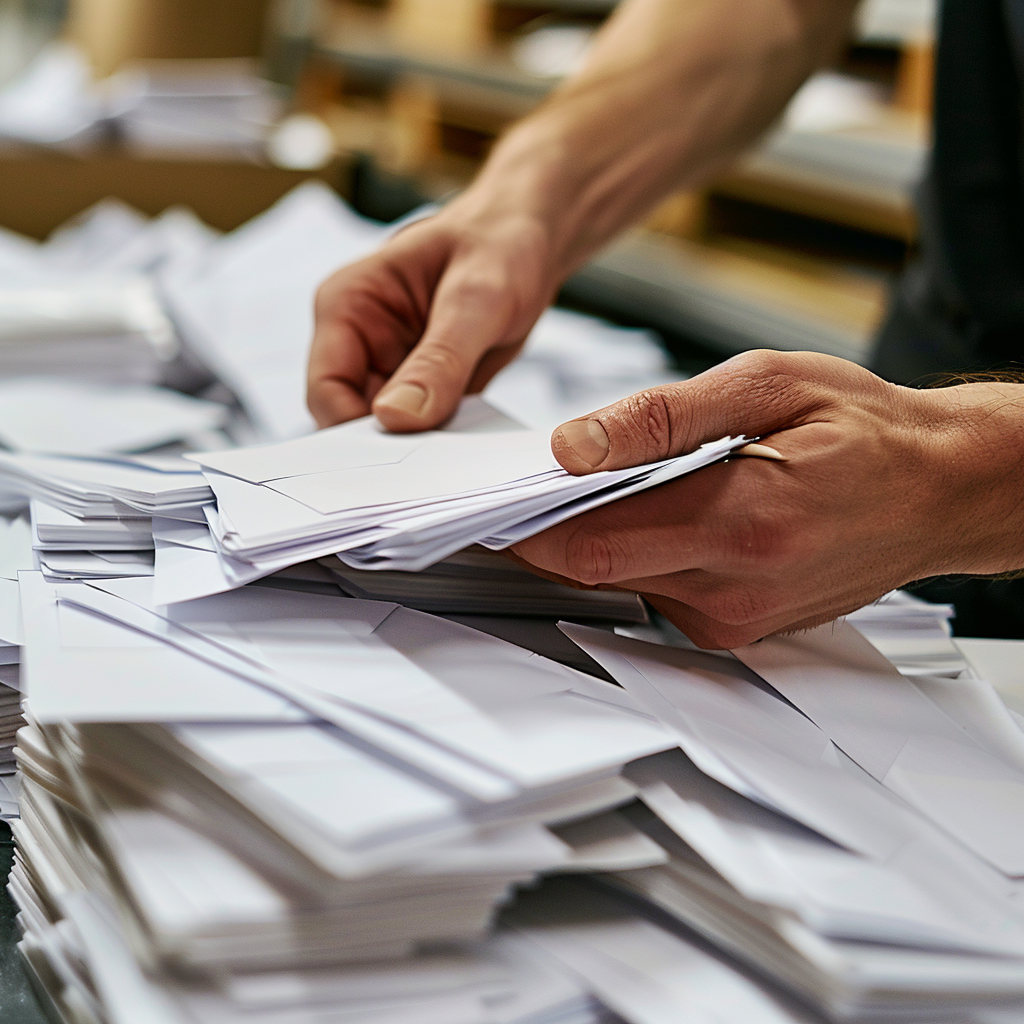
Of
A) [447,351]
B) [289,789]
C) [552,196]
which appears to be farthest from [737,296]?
[289,789]

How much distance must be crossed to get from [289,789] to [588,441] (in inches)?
10.2

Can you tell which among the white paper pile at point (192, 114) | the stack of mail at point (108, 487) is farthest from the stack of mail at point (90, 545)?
the white paper pile at point (192, 114)

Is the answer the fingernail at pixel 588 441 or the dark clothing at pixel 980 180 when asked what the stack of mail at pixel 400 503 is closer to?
the fingernail at pixel 588 441

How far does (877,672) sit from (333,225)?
4.02 ft

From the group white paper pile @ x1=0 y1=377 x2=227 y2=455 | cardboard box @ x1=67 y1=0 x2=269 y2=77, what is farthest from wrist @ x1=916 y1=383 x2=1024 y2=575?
cardboard box @ x1=67 y1=0 x2=269 y2=77

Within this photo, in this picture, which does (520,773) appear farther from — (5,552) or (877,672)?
(5,552)

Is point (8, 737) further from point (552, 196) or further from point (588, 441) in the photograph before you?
point (552, 196)

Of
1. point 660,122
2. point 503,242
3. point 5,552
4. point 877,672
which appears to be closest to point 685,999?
point 877,672

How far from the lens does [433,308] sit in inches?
37.2

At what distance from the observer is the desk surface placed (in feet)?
1.59

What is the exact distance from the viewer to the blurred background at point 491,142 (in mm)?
1728

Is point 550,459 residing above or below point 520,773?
above

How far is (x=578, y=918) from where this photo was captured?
483 millimetres

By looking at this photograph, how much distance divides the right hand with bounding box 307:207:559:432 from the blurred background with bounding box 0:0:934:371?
585 millimetres
